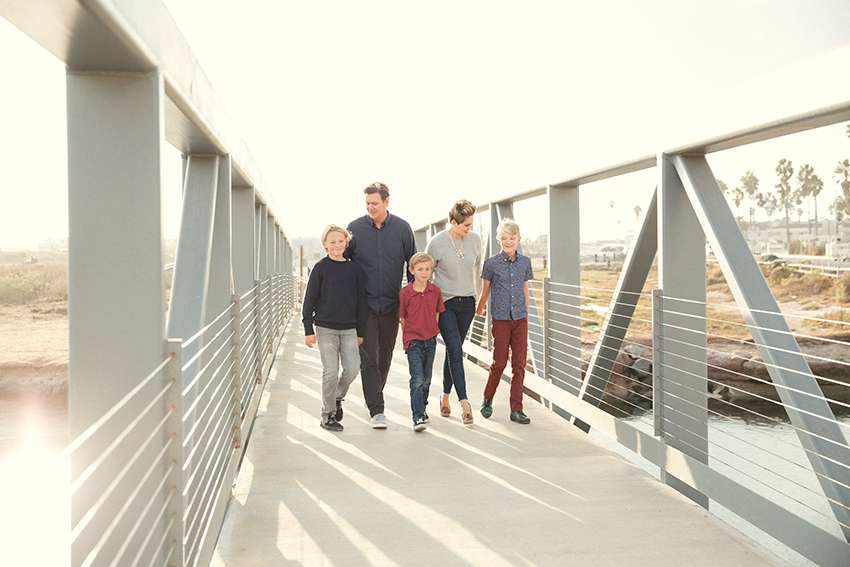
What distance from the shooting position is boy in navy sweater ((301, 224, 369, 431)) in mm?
5184

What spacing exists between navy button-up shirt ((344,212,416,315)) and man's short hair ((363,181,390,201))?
182 mm

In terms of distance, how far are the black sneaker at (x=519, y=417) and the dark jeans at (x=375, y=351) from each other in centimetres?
106

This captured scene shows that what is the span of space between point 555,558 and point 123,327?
204cm

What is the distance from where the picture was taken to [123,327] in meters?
2.61

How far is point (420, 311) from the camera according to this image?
5.44 metres

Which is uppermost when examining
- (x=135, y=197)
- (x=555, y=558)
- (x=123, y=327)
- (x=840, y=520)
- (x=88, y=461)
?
(x=135, y=197)

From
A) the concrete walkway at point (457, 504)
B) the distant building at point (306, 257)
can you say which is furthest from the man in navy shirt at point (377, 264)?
the distant building at point (306, 257)

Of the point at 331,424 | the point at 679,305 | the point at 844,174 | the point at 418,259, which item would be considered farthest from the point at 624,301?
the point at 844,174

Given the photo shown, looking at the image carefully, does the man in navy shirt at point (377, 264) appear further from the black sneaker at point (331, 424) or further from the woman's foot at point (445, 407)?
the woman's foot at point (445, 407)

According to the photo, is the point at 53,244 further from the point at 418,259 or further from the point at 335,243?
the point at 418,259

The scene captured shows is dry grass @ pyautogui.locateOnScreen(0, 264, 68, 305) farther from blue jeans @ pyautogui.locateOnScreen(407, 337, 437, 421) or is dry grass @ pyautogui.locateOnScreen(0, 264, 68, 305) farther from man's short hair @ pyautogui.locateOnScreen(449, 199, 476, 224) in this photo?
man's short hair @ pyautogui.locateOnScreen(449, 199, 476, 224)

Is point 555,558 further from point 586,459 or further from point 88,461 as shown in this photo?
point 88,461

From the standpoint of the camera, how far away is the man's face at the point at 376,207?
537 centimetres

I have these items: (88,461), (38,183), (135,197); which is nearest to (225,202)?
(38,183)
